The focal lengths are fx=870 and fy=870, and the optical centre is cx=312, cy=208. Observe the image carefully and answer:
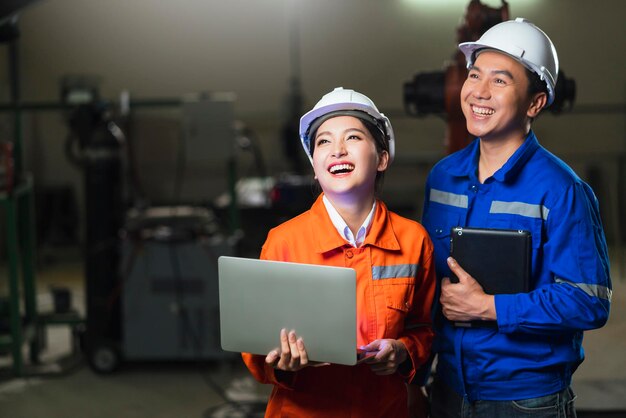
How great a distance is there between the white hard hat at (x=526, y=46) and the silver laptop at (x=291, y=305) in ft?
1.94

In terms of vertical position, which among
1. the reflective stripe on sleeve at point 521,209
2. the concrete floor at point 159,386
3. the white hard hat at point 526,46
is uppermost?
the white hard hat at point 526,46

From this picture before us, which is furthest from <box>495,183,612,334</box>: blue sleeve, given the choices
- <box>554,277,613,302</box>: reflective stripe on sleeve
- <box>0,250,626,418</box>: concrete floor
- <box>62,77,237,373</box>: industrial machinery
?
<box>62,77,237,373</box>: industrial machinery

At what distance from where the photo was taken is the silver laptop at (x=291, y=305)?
60.7 inches

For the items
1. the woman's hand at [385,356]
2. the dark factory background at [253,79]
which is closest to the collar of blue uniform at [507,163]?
the woman's hand at [385,356]

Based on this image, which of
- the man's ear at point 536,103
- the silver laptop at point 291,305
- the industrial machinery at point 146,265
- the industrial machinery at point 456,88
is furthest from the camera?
the industrial machinery at point 146,265

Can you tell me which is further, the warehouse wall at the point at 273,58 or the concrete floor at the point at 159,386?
the warehouse wall at the point at 273,58

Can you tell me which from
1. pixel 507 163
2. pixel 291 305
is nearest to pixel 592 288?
pixel 507 163

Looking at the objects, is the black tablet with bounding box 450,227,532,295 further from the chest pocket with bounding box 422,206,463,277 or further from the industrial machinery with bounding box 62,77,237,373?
the industrial machinery with bounding box 62,77,237,373

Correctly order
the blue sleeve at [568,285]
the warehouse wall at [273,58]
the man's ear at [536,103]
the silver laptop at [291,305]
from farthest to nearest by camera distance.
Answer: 1. the warehouse wall at [273,58]
2. the man's ear at [536,103]
3. the blue sleeve at [568,285]
4. the silver laptop at [291,305]

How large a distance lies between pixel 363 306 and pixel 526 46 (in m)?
0.62

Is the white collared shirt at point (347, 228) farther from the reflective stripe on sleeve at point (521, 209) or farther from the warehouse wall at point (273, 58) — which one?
the warehouse wall at point (273, 58)

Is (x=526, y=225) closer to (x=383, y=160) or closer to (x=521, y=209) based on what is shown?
(x=521, y=209)

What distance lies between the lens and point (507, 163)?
70.3 inches

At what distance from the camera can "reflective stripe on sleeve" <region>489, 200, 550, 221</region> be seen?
1734mm
